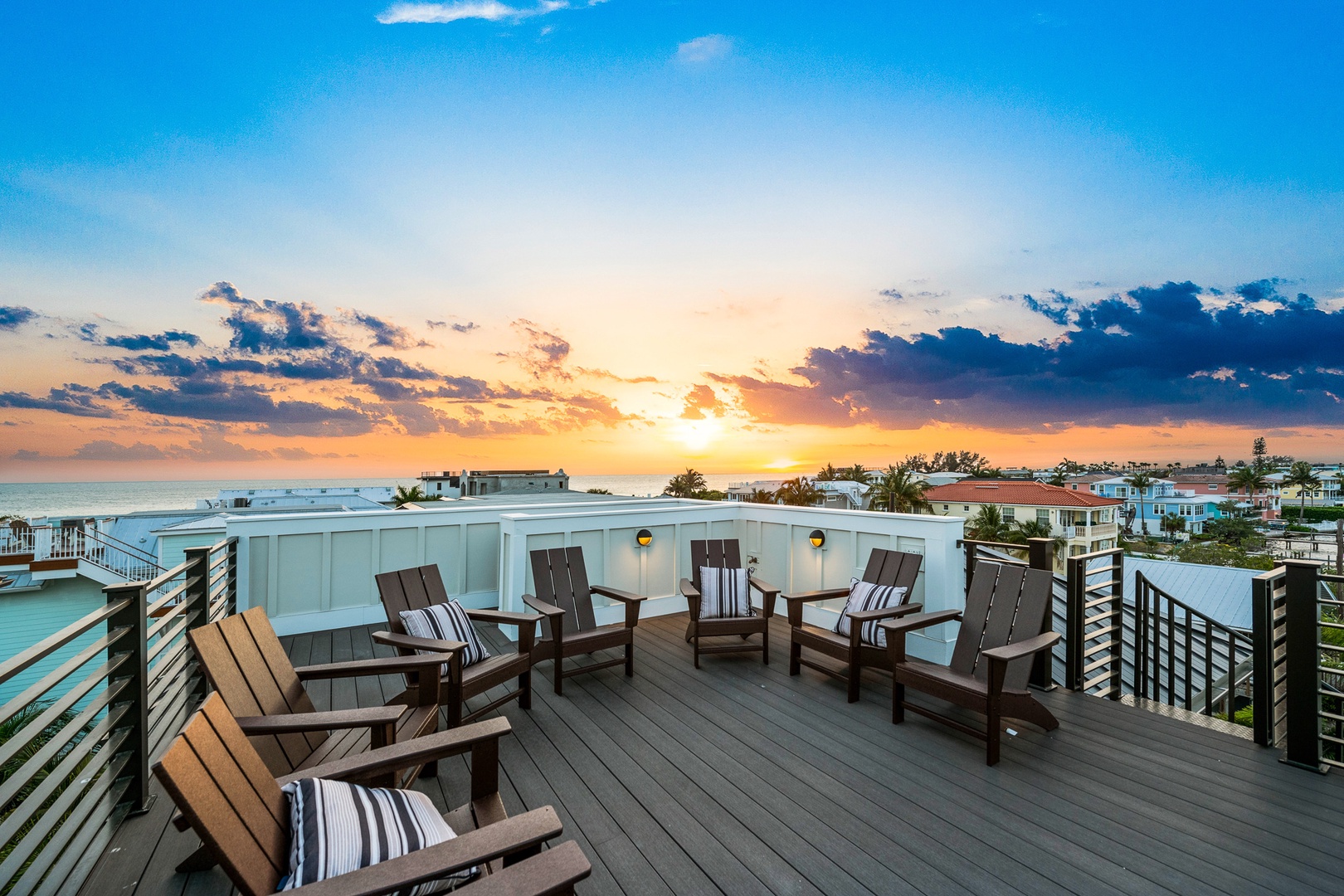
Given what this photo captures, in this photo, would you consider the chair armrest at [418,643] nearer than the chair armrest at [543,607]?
Yes

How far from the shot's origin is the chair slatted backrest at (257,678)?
2061 mm

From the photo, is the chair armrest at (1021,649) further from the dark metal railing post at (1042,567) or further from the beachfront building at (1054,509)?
the beachfront building at (1054,509)

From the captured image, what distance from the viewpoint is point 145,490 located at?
197 feet

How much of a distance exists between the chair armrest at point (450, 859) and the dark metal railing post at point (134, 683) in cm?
182

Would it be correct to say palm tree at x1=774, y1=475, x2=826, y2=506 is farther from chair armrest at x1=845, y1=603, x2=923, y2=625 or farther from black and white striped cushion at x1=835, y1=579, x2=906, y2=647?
chair armrest at x1=845, y1=603, x2=923, y2=625

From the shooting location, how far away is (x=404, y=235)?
31.6ft

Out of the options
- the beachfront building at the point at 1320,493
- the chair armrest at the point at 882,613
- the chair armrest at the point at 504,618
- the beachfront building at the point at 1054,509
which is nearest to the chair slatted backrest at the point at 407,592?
the chair armrest at the point at 504,618

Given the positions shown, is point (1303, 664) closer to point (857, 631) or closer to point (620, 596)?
point (857, 631)

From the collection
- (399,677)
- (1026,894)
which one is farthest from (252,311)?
(1026,894)

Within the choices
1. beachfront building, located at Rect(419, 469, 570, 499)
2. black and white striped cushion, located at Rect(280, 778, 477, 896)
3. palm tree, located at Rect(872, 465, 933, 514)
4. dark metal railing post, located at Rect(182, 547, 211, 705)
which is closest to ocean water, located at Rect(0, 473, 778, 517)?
beachfront building, located at Rect(419, 469, 570, 499)

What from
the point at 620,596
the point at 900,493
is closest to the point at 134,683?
the point at 620,596

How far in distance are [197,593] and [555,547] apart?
8.05ft

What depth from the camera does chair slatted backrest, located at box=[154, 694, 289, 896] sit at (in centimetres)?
119

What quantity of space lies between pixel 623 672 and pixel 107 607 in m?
2.87
